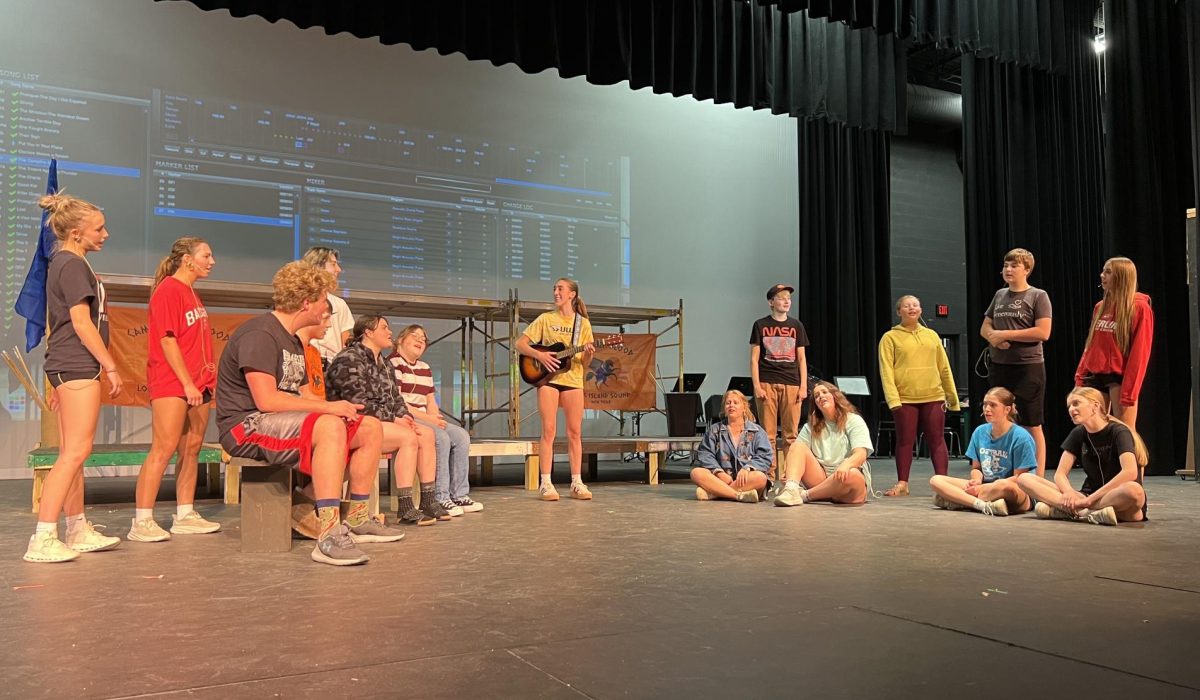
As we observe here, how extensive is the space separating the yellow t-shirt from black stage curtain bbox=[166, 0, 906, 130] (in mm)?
3016

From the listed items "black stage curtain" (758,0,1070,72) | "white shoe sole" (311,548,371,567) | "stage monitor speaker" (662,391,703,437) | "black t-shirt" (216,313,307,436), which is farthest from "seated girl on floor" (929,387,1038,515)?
"black stage curtain" (758,0,1070,72)

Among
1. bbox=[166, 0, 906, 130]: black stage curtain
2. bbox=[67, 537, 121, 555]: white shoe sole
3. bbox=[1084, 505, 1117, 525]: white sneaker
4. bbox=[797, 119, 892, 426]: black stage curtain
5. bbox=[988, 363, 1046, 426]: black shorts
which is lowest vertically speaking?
bbox=[67, 537, 121, 555]: white shoe sole

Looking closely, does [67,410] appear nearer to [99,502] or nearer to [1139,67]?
[99,502]

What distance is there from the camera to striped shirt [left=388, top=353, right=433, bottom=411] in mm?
4758

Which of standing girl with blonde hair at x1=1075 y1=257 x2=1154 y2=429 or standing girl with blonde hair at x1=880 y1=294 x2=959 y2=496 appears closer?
standing girl with blonde hair at x1=1075 y1=257 x2=1154 y2=429

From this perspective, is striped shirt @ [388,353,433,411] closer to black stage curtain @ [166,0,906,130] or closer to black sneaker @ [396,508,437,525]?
black sneaker @ [396,508,437,525]

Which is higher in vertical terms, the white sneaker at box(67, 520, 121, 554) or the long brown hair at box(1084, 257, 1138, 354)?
the long brown hair at box(1084, 257, 1138, 354)

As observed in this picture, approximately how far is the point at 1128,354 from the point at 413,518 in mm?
4120

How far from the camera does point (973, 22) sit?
840cm

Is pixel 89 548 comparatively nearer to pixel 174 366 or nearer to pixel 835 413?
pixel 174 366

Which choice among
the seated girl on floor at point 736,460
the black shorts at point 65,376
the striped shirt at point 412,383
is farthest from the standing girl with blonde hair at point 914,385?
the black shorts at point 65,376

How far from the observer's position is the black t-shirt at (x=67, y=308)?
3.17 m

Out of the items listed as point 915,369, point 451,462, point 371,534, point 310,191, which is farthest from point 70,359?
point 310,191

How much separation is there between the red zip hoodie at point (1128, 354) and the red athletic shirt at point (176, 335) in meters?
4.70
